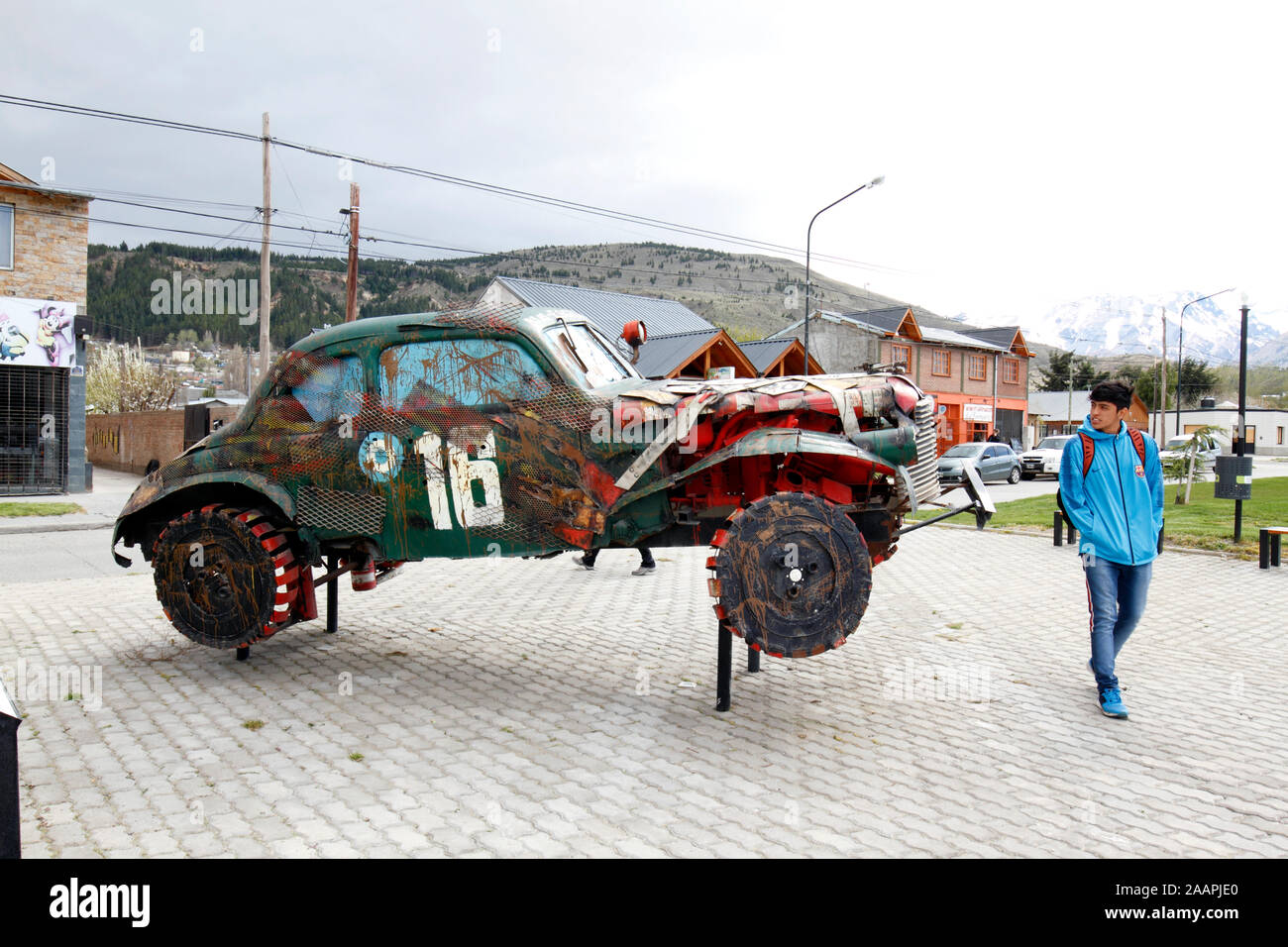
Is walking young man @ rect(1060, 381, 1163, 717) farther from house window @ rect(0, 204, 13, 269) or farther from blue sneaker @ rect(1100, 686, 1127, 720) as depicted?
house window @ rect(0, 204, 13, 269)

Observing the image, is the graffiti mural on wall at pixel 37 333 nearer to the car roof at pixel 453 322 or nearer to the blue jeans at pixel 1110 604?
the car roof at pixel 453 322

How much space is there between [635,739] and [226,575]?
112 inches

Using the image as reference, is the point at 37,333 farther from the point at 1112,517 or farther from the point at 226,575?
the point at 1112,517

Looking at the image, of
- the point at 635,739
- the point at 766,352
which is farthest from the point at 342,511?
the point at 766,352

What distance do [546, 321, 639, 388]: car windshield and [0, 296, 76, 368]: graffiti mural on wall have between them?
20773 millimetres

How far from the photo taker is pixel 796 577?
13.9 feet

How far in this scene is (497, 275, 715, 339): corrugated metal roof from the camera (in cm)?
3284

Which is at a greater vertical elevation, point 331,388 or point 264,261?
point 264,261

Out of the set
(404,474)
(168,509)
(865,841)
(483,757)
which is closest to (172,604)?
(168,509)

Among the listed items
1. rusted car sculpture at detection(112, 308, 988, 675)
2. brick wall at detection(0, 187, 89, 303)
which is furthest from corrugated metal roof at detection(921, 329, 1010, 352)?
rusted car sculpture at detection(112, 308, 988, 675)

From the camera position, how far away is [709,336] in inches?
1165

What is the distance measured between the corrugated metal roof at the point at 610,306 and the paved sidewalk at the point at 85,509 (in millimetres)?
14622

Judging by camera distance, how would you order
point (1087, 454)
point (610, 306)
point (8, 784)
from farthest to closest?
1. point (610, 306)
2. point (1087, 454)
3. point (8, 784)

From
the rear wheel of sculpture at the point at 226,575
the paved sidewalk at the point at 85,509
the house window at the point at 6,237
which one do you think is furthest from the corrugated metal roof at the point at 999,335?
the rear wheel of sculpture at the point at 226,575
